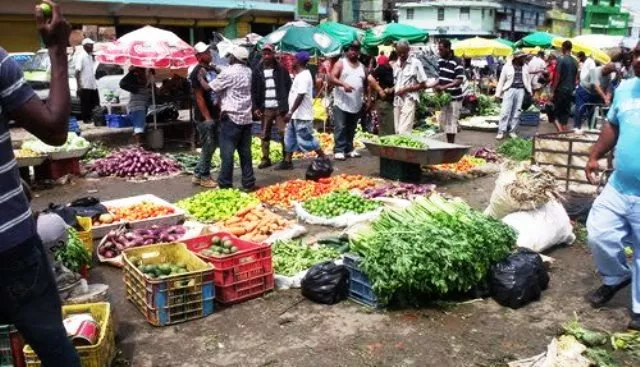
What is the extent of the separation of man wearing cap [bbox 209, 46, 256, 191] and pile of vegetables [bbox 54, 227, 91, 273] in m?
3.68

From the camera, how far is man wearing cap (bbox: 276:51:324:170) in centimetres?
1028

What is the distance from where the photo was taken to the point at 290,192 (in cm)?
884

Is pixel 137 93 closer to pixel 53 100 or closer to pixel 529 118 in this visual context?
pixel 53 100

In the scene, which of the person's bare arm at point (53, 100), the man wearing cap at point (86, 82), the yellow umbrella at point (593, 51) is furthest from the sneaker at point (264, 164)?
the yellow umbrella at point (593, 51)

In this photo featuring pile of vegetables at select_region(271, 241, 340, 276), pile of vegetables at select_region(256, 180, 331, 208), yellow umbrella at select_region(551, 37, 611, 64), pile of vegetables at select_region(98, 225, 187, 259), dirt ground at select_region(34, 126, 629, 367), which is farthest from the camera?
yellow umbrella at select_region(551, 37, 611, 64)

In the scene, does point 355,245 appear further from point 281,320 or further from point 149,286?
point 149,286

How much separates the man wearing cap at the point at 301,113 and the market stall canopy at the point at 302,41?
7120mm

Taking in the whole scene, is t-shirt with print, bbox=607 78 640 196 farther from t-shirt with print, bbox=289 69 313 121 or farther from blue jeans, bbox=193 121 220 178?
blue jeans, bbox=193 121 220 178

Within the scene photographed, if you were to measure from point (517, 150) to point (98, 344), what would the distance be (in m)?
9.55

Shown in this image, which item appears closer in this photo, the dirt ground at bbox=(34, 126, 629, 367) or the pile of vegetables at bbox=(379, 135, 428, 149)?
the dirt ground at bbox=(34, 126, 629, 367)

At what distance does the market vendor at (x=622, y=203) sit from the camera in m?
4.64

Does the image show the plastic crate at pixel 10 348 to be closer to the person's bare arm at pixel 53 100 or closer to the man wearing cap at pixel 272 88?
the person's bare arm at pixel 53 100

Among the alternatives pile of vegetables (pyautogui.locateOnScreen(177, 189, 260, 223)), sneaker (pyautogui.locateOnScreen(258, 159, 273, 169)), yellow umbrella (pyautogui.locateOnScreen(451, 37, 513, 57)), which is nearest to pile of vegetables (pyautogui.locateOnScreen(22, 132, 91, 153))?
pile of vegetables (pyautogui.locateOnScreen(177, 189, 260, 223))

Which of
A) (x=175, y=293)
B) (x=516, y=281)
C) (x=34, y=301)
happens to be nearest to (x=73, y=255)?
(x=175, y=293)
